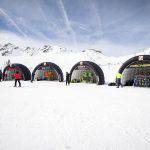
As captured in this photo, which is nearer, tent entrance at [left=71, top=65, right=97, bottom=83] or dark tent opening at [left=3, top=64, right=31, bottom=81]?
tent entrance at [left=71, top=65, right=97, bottom=83]

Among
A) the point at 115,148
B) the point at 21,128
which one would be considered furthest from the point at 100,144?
the point at 21,128

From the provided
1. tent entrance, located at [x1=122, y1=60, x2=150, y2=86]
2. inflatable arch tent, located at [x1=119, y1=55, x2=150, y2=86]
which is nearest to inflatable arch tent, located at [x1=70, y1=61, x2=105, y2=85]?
tent entrance, located at [x1=122, y1=60, x2=150, y2=86]

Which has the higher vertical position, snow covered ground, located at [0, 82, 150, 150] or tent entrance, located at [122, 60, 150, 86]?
tent entrance, located at [122, 60, 150, 86]

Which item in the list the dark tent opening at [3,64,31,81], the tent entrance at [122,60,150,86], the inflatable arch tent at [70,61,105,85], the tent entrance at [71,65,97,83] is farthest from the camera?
the dark tent opening at [3,64,31,81]

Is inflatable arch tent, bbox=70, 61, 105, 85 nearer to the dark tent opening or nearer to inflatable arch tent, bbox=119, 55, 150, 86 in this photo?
inflatable arch tent, bbox=119, 55, 150, 86

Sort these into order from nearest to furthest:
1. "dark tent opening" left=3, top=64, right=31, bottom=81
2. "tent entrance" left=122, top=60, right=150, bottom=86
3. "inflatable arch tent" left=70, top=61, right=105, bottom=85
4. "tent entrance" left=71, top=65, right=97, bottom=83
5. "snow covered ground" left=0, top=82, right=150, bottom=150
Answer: "snow covered ground" left=0, top=82, right=150, bottom=150 → "tent entrance" left=122, top=60, right=150, bottom=86 → "inflatable arch tent" left=70, top=61, right=105, bottom=85 → "tent entrance" left=71, top=65, right=97, bottom=83 → "dark tent opening" left=3, top=64, right=31, bottom=81

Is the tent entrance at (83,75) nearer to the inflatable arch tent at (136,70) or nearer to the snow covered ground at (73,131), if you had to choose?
the inflatable arch tent at (136,70)

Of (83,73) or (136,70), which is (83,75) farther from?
(136,70)

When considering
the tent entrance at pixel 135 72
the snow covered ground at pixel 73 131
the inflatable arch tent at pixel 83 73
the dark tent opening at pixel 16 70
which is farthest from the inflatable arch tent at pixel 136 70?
the snow covered ground at pixel 73 131

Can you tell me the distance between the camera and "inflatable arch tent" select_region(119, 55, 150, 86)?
76.1ft

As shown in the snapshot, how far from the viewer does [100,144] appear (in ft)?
16.4

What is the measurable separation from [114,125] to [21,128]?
2.67 meters

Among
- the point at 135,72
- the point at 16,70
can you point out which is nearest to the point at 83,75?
the point at 135,72

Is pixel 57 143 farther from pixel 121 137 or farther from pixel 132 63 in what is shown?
pixel 132 63
